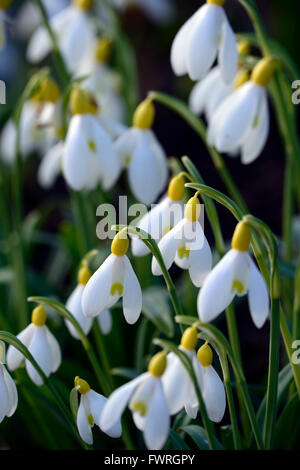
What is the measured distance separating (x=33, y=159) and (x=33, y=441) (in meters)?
1.78

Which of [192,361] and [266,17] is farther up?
[266,17]

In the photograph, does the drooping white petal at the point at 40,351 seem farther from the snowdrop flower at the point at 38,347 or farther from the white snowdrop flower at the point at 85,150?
the white snowdrop flower at the point at 85,150

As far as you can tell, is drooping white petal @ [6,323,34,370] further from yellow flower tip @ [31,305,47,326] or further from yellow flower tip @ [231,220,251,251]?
yellow flower tip @ [231,220,251,251]

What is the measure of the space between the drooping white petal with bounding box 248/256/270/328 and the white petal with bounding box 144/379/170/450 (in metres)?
0.16

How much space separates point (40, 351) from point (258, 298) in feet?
1.18

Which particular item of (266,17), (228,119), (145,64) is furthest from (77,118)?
(266,17)

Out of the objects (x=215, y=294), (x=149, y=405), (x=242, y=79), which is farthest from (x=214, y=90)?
(x=149, y=405)

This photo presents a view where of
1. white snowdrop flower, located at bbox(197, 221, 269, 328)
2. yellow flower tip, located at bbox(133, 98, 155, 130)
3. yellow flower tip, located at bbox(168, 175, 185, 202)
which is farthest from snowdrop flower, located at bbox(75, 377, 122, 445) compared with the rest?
yellow flower tip, located at bbox(133, 98, 155, 130)

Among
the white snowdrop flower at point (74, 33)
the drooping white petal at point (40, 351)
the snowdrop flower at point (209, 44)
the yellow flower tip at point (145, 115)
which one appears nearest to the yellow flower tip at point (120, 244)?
the drooping white petal at point (40, 351)

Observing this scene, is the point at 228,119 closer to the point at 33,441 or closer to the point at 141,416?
the point at 141,416
